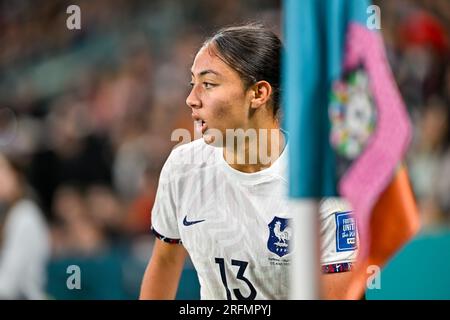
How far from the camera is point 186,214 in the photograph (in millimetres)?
2568

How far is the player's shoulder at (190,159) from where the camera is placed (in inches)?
102

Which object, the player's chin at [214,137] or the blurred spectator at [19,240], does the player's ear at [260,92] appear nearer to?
the player's chin at [214,137]

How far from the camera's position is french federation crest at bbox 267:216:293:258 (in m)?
2.48

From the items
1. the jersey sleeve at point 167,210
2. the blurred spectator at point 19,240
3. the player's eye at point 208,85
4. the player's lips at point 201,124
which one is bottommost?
the blurred spectator at point 19,240

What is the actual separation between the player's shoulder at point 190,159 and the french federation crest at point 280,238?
0.26m

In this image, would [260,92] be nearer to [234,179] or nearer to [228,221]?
[234,179]

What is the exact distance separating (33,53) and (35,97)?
0.31 m

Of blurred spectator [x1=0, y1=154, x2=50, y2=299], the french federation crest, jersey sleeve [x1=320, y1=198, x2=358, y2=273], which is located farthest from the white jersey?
blurred spectator [x1=0, y1=154, x2=50, y2=299]

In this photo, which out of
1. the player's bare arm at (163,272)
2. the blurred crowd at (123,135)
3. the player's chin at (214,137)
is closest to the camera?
the player's chin at (214,137)

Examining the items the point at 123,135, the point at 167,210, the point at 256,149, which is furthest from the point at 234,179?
the point at 123,135

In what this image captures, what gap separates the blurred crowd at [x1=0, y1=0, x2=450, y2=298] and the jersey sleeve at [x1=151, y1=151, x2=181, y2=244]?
4.60 feet

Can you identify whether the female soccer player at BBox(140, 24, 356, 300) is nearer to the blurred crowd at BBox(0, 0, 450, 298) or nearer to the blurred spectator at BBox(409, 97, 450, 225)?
the blurred crowd at BBox(0, 0, 450, 298)

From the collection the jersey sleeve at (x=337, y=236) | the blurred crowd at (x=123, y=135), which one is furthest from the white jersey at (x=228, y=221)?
the blurred crowd at (x=123, y=135)
